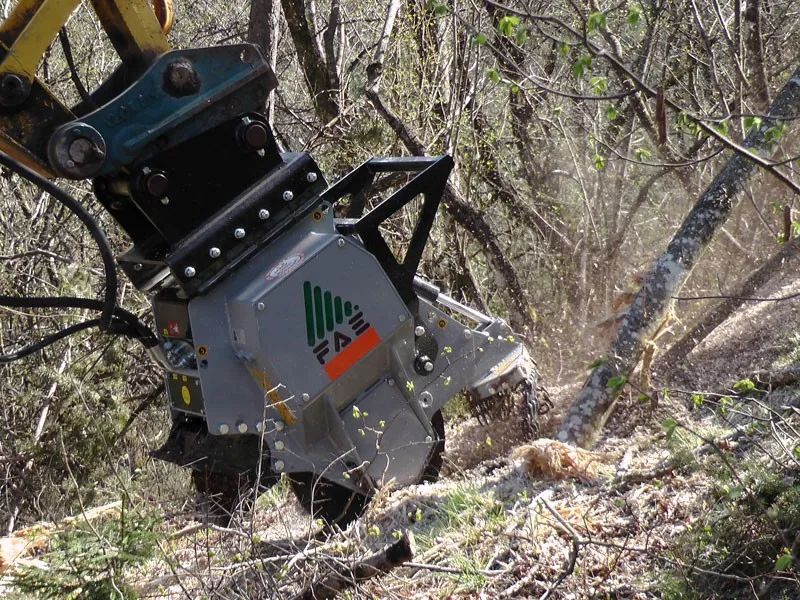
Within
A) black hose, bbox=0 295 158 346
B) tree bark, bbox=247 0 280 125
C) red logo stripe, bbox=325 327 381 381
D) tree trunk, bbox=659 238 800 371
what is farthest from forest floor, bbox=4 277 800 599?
tree bark, bbox=247 0 280 125

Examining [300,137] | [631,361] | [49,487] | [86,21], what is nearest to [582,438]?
[631,361]

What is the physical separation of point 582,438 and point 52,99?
2870 millimetres

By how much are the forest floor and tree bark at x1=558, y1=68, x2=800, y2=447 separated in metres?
0.20

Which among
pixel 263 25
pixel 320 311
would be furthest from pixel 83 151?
pixel 263 25

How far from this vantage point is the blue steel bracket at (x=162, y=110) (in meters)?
3.28

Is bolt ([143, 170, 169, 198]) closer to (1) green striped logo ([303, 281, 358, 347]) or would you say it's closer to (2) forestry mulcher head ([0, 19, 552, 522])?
(2) forestry mulcher head ([0, 19, 552, 522])

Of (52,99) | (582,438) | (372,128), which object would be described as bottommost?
(582,438)

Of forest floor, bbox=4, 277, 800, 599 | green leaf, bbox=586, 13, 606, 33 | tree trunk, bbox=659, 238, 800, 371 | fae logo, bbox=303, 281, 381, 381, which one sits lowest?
tree trunk, bbox=659, 238, 800, 371

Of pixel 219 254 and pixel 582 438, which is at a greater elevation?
pixel 219 254

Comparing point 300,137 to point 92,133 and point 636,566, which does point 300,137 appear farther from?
point 636,566

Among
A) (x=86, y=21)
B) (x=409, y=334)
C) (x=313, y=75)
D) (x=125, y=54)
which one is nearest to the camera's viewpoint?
(x=125, y=54)

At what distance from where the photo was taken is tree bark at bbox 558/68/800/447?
4602 mm

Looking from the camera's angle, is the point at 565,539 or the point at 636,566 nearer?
the point at 636,566

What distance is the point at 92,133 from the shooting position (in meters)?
3.29
